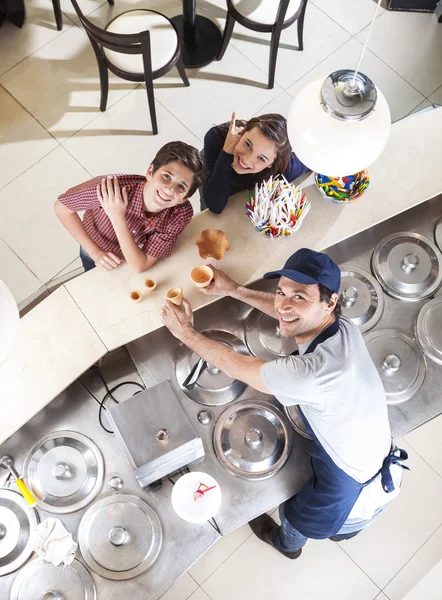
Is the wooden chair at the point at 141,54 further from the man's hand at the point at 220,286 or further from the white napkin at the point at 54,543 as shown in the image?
the white napkin at the point at 54,543

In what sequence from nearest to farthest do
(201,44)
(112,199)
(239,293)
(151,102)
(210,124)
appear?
(112,199) < (239,293) < (151,102) < (210,124) < (201,44)

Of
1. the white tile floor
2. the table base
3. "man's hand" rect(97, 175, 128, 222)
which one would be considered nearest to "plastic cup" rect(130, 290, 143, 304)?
"man's hand" rect(97, 175, 128, 222)

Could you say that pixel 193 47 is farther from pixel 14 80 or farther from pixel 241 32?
pixel 14 80

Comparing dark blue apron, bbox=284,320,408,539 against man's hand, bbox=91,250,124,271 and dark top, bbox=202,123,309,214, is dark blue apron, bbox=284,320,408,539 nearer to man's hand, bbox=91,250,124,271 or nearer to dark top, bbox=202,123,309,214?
dark top, bbox=202,123,309,214

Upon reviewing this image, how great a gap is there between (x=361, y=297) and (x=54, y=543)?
162cm

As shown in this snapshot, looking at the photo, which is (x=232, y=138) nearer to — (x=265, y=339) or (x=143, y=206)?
(x=143, y=206)

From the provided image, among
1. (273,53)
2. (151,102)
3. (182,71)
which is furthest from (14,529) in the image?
(273,53)

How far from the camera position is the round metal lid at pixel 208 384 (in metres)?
2.51

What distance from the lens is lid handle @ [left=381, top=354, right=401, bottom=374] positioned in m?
2.63

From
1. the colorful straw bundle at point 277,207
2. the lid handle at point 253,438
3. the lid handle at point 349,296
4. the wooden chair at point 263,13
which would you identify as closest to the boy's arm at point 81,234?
the colorful straw bundle at point 277,207

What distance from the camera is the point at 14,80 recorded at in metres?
4.12

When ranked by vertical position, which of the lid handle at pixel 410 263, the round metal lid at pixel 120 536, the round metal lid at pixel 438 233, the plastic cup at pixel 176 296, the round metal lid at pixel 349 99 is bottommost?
the round metal lid at pixel 438 233

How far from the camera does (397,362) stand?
2.63 m

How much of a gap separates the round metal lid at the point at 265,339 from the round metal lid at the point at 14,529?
109 centimetres
